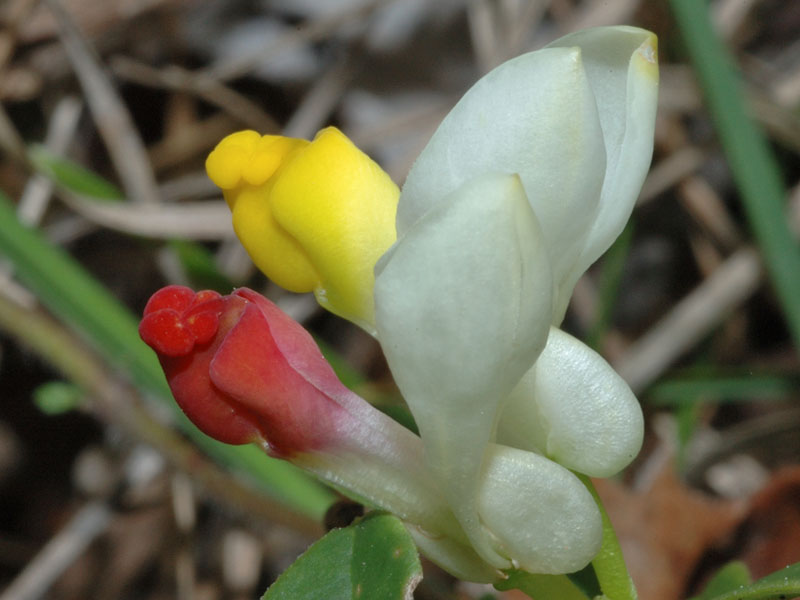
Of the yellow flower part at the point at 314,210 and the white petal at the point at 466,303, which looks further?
the yellow flower part at the point at 314,210

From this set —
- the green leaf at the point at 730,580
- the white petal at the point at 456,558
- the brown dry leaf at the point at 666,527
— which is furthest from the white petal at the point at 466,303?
the brown dry leaf at the point at 666,527

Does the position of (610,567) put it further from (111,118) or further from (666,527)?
(111,118)

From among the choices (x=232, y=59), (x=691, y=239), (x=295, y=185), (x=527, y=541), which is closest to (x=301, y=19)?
(x=232, y=59)

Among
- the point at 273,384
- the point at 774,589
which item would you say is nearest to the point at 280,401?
the point at 273,384

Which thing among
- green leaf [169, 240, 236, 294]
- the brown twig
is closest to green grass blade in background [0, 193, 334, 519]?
green leaf [169, 240, 236, 294]

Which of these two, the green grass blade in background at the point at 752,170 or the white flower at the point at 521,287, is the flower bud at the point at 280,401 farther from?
the green grass blade in background at the point at 752,170

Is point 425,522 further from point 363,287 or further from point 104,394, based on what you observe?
point 104,394
